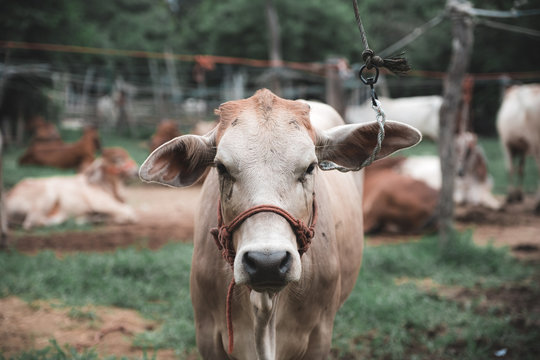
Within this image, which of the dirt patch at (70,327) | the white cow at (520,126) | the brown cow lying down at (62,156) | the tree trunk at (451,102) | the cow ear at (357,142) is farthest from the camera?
the brown cow lying down at (62,156)

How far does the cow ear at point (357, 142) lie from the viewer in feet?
7.60

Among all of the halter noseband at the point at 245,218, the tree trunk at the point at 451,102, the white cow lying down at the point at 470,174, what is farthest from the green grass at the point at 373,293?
the white cow lying down at the point at 470,174

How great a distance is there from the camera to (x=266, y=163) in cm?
192

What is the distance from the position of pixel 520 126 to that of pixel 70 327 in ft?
27.4

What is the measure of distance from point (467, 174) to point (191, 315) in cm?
665

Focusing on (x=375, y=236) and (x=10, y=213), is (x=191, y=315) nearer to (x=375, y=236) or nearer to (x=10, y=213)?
(x=375, y=236)

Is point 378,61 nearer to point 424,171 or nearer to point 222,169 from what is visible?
point 222,169

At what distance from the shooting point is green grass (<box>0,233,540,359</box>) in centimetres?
366

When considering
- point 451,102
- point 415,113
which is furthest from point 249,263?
point 415,113

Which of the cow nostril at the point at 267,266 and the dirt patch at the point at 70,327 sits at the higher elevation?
the cow nostril at the point at 267,266

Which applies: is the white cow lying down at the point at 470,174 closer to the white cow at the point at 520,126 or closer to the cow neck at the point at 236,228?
the white cow at the point at 520,126

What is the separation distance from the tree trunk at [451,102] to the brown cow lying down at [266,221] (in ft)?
10.4

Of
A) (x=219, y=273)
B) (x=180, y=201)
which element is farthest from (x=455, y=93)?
(x=180, y=201)

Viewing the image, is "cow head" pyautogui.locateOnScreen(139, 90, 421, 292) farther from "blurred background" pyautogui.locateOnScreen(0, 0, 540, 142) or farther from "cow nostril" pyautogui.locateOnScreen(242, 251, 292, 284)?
"blurred background" pyautogui.locateOnScreen(0, 0, 540, 142)
